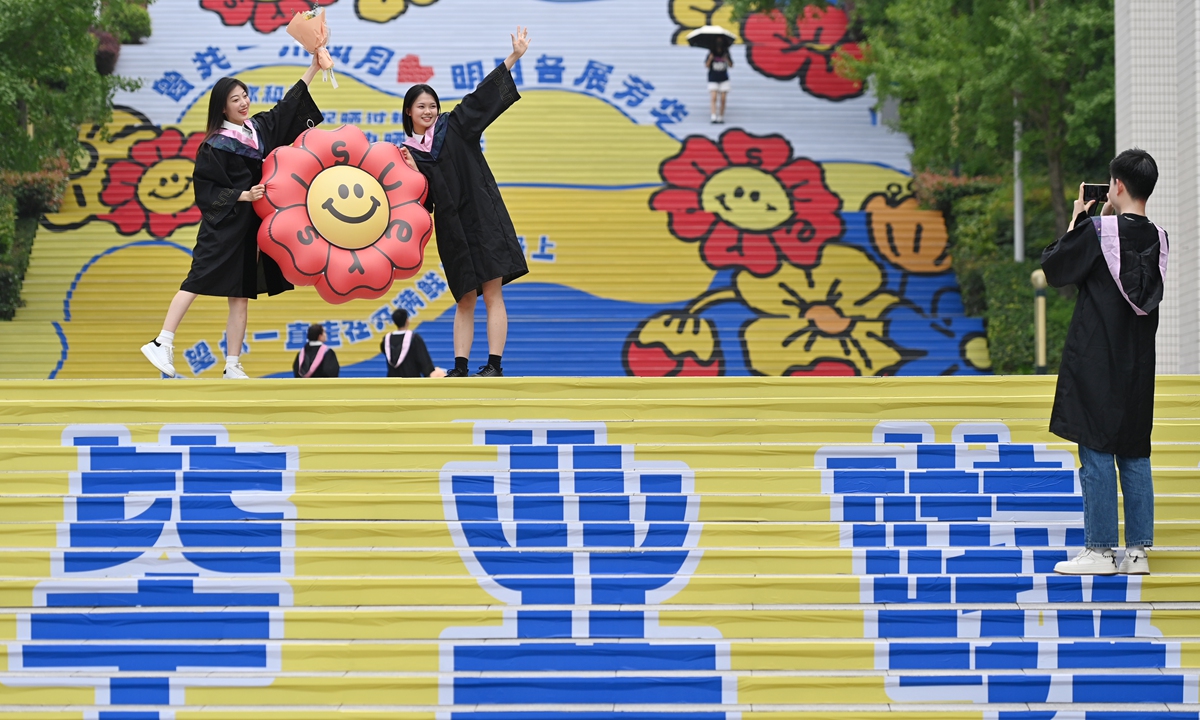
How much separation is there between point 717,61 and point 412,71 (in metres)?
4.46

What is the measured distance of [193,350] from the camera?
13758mm

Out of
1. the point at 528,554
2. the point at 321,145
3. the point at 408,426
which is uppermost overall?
the point at 321,145

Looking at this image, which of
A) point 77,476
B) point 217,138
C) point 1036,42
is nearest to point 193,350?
point 217,138

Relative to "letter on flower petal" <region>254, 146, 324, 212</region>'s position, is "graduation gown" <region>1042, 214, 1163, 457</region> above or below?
below

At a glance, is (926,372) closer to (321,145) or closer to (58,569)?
(321,145)

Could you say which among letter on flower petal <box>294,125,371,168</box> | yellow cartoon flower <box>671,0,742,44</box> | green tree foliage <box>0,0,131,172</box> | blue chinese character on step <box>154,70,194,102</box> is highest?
yellow cartoon flower <box>671,0,742,44</box>

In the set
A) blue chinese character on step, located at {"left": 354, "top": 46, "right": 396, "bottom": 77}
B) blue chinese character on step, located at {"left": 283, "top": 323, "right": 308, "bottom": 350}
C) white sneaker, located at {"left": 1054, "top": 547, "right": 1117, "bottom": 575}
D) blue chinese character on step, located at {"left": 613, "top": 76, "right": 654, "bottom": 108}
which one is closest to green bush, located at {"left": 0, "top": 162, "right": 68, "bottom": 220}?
blue chinese character on step, located at {"left": 283, "top": 323, "right": 308, "bottom": 350}

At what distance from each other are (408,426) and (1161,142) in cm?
701

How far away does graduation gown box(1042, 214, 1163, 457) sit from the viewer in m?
5.27

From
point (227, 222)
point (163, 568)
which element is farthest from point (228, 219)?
point (163, 568)

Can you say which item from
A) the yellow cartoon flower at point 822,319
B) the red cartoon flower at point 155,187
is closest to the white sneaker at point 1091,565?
the yellow cartoon flower at point 822,319

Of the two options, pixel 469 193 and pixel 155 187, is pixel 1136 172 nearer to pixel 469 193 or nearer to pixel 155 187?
pixel 469 193

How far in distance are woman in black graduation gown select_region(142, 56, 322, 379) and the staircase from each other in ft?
2.11

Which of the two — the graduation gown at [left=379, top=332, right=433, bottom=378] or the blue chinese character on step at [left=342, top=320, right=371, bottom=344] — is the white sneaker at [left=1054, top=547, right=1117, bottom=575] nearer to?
the graduation gown at [left=379, top=332, right=433, bottom=378]
